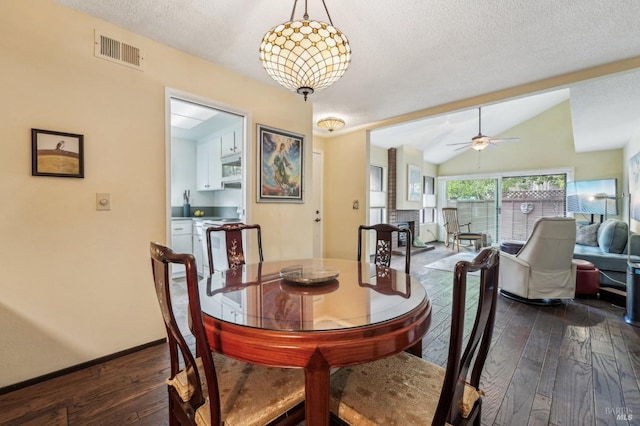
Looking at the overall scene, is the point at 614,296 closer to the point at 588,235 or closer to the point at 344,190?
the point at 588,235

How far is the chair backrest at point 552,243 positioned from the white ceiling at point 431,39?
1483 mm

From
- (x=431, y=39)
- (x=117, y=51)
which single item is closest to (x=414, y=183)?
(x=431, y=39)

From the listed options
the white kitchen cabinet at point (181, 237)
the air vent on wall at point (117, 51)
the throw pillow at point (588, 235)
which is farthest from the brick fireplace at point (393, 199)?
the air vent on wall at point (117, 51)

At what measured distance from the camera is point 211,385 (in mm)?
848

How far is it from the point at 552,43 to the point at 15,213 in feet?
13.3

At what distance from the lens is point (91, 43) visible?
1952mm

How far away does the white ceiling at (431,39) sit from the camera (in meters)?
1.88

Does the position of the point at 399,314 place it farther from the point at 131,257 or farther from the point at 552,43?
the point at 552,43

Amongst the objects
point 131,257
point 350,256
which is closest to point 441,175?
point 350,256

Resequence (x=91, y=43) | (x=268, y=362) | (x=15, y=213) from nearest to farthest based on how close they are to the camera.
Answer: (x=268, y=362) < (x=15, y=213) < (x=91, y=43)

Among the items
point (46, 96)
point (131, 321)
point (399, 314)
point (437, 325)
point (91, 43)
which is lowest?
point (437, 325)

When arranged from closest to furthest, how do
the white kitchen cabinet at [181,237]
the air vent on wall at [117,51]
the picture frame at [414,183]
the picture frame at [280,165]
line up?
1. the air vent on wall at [117,51]
2. the picture frame at [280,165]
3. the white kitchen cabinet at [181,237]
4. the picture frame at [414,183]

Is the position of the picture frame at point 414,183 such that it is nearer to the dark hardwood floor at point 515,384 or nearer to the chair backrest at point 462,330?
the dark hardwood floor at point 515,384

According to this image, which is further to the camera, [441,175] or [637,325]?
[441,175]
